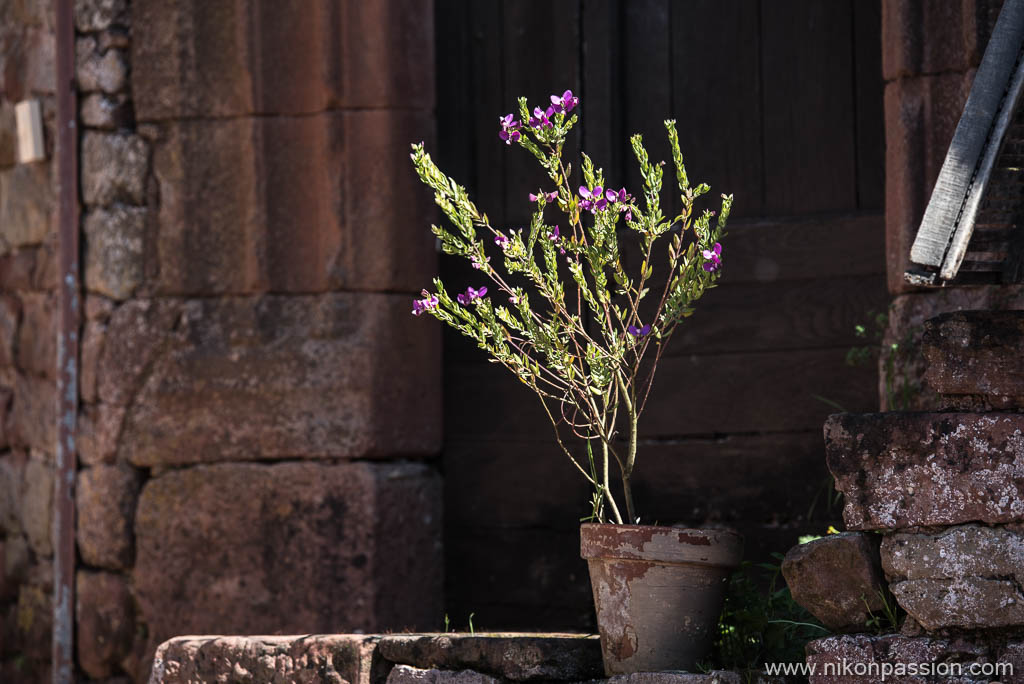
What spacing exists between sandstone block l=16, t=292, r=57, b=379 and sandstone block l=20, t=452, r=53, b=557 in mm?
329

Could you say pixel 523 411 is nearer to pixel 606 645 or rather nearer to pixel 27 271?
pixel 606 645

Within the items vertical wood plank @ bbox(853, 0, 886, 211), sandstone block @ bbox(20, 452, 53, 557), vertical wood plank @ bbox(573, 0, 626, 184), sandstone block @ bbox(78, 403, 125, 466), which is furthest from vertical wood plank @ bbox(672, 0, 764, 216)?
sandstone block @ bbox(20, 452, 53, 557)

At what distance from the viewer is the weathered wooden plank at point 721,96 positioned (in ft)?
13.6

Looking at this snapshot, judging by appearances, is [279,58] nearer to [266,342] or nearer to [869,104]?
[266,342]

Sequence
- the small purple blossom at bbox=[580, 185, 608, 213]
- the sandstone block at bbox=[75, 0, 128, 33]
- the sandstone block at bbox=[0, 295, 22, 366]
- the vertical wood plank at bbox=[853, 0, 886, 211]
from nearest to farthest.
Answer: the small purple blossom at bbox=[580, 185, 608, 213], the vertical wood plank at bbox=[853, 0, 886, 211], the sandstone block at bbox=[75, 0, 128, 33], the sandstone block at bbox=[0, 295, 22, 366]

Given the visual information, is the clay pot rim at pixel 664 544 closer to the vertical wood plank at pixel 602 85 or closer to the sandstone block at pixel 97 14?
the vertical wood plank at pixel 602 85

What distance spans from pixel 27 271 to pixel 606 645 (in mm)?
2935

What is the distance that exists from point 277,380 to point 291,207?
563 millimetres

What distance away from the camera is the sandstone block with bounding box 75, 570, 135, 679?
423 cm

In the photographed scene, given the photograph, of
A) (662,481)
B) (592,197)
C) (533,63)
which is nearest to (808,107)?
(533,63)

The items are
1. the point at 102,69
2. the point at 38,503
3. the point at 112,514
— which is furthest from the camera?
the point at 38,503

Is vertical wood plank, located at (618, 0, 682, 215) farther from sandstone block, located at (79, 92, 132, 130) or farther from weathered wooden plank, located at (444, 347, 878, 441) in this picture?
sandstone block, located at (79, 92, 132, 130)

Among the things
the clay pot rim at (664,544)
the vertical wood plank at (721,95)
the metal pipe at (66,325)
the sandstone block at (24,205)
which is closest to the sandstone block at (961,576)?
the clay pot rim at (664,544)

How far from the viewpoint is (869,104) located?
4020 mm
